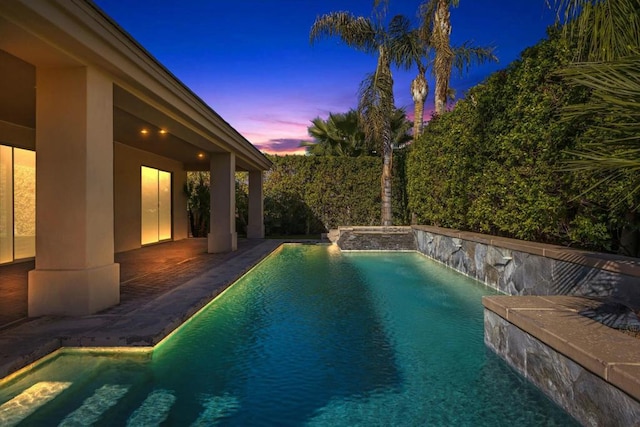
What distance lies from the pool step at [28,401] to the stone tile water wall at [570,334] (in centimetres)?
395

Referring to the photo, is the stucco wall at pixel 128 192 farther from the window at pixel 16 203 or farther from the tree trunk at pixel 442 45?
the tree trunk at pixel 442 45

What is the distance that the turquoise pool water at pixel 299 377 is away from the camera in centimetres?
308

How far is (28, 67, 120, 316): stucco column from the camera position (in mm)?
5223

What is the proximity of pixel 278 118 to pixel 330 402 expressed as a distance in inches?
1115

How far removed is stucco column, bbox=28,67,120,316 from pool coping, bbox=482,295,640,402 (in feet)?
16.2

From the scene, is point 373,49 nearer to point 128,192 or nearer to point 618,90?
point 128,192

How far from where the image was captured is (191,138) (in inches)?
411

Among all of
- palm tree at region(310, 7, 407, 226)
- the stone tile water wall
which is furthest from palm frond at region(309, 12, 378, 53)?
the stone tile water wall

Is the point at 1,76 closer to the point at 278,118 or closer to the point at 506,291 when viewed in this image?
the point at 506,291

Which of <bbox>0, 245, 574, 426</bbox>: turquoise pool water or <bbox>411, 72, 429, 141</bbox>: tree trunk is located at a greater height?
<bbox>411, 72, 429, 141</bbox>: tree trunk

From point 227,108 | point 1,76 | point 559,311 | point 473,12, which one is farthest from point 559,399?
point 227,108

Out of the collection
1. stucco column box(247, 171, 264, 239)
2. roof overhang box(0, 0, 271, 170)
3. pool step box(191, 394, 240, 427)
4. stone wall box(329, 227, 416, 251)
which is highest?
roof overhang box(0, 0, 271, 170)

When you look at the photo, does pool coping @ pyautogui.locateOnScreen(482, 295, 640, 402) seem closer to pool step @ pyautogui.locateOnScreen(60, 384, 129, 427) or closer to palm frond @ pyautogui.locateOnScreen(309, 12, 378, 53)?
pool step @ pyautogui.locateOnScreen(60, 384, 129, 427)

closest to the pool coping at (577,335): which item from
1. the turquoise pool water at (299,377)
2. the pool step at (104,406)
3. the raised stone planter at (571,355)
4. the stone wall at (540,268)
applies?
the raised stone planter at (571,355)
